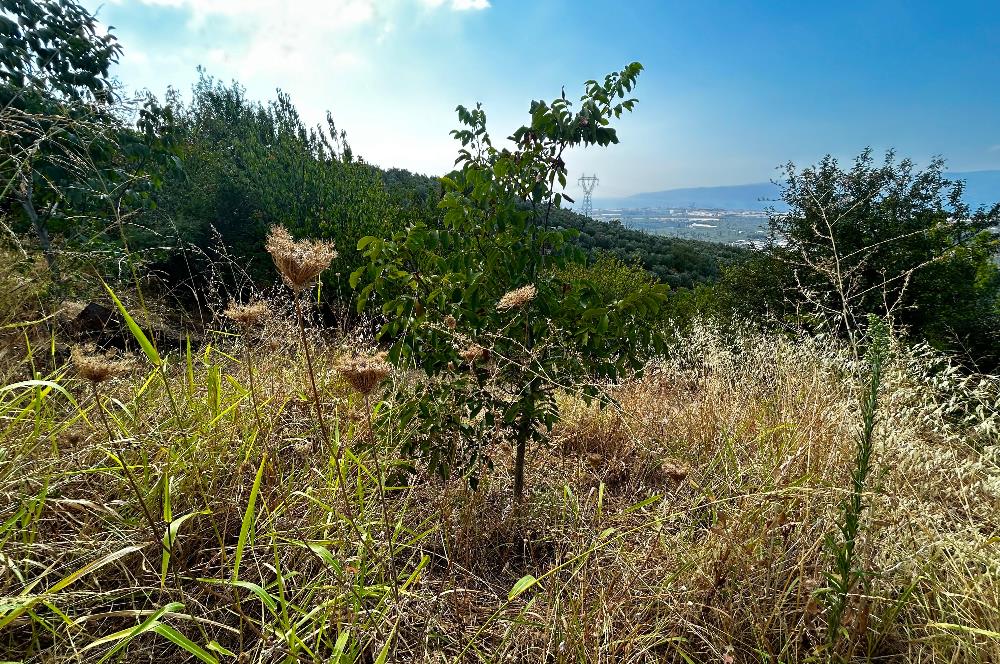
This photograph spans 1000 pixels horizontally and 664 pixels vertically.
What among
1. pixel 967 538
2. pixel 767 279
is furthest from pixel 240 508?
Result: pixel 767 279

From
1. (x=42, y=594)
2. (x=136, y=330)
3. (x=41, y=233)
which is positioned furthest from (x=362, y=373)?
(x=41, y=233)

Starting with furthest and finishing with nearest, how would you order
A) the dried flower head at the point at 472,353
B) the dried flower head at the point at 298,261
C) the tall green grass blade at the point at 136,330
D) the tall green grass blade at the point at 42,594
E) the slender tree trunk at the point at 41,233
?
the slender tree trunk at the point at 41,233 < the dried flower head at the point at 472,353 < the dried flower head at the point at 298,261 < the tall green grass blade at the point at 136,330 < the tall green grass blade at the point at 42,594

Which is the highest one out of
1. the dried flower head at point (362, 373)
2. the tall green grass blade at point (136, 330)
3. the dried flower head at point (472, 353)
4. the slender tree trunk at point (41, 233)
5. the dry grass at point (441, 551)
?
the slender tree trunk at point (41, 233)

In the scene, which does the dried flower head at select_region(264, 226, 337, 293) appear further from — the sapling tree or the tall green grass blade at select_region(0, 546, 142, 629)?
the tall green grass blade at select_region(0, 546, 142, 629)

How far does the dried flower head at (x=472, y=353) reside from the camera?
1897 millimetres

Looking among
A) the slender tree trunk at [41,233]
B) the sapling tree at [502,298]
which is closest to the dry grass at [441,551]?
the sapling tree at [502,298]

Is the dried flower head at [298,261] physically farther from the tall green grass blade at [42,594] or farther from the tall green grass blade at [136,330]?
the tall green grass blade at [42,594]

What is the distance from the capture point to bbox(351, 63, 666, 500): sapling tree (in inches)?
76.5

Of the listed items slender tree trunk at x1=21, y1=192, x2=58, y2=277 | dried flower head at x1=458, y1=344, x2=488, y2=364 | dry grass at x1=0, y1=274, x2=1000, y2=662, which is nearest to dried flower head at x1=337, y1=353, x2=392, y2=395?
dry grass at x1=0, y1=274, x2=1000, y2=662

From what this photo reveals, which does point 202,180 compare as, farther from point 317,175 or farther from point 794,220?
point 794,220

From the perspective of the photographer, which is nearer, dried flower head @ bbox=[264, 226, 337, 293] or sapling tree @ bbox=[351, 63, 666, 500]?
dried flower head @ bbox=[264, 226, 337, 293]

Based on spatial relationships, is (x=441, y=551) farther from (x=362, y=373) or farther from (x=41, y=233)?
(x=41, y=233)

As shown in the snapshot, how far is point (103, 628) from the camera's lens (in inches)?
59.6

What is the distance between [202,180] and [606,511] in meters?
10.3
